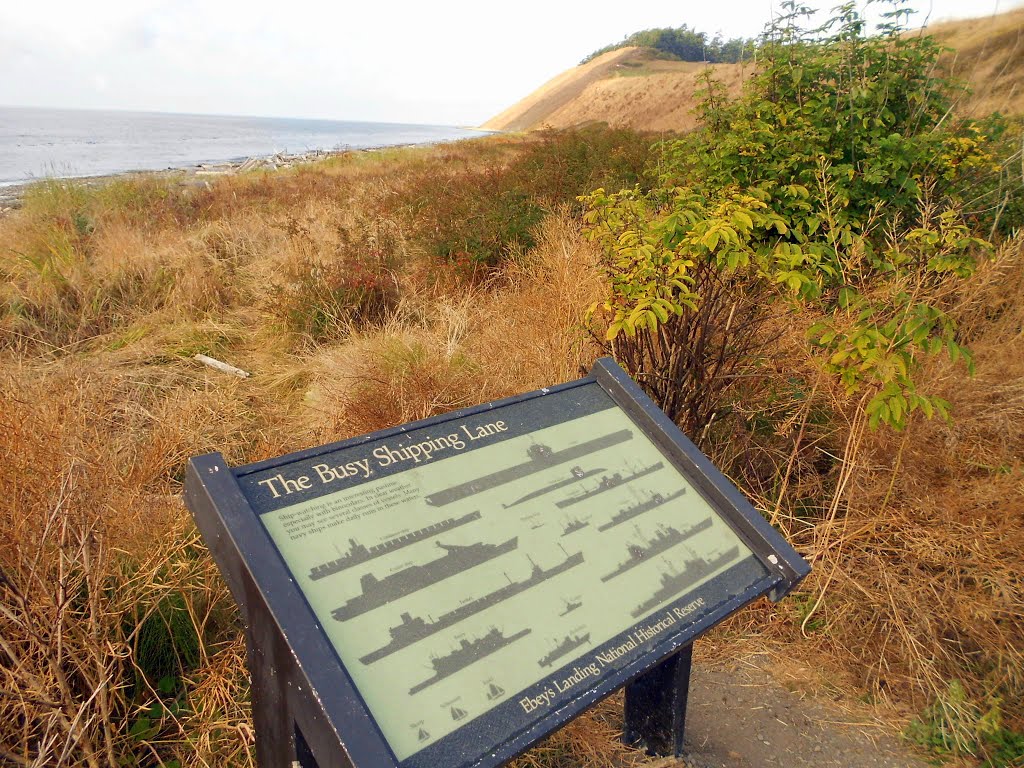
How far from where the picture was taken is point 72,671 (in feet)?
6.43

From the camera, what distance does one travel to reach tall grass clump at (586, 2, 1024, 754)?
2.46m

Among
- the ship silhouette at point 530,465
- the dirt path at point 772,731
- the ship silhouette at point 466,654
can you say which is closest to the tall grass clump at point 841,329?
the dirt path at point 772,731

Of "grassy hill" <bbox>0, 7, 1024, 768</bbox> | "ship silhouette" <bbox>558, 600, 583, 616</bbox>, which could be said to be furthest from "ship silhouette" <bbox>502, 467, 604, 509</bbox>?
→ "grassy hill" <bbox>0, 7, 1024, 768</bbox>

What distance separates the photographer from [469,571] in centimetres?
144

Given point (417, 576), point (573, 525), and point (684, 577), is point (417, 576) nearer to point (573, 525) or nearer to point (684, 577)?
point (573, 525)

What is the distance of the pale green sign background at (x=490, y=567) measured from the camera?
4.11 feet

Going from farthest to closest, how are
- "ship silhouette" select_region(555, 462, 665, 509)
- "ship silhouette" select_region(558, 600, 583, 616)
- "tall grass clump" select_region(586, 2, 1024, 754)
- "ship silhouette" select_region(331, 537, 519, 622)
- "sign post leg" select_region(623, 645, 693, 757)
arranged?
"tall grass clump" select_region(586, 2, 1024, 754), "sign post leg" select_region(623, 645, 693, 757), "ship silhouette" select_region(555, 462, 665, 509), "ship silhouette" select_region(558, 600, 583, 616), "ship silhouette" select_region(331, 537, 519, 622)

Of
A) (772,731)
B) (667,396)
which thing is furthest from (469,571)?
(667,396)

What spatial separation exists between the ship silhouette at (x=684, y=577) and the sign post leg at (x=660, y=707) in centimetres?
29

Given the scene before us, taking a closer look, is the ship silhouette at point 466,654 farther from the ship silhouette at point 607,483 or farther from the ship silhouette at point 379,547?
the ship silhouette at point 607,483

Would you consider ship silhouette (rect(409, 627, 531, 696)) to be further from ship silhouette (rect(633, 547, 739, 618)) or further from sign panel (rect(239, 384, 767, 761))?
ship silhouette (rect(633, 547, 739, 618))


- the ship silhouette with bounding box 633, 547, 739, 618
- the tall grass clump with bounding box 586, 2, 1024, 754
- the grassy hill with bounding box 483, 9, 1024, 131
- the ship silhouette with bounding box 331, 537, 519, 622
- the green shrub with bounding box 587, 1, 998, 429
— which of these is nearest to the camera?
the ship silhouette with bounding box 331, 537, 519, 622

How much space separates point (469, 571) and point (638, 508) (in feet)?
1.77

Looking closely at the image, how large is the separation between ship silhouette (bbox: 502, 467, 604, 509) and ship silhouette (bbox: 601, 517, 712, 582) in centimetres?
22
